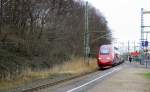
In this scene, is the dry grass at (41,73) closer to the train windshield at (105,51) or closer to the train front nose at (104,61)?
the train front nose at (104,61)

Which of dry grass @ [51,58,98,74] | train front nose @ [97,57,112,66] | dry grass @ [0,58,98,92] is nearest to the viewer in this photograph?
dry grass @ [0,58,98,92]

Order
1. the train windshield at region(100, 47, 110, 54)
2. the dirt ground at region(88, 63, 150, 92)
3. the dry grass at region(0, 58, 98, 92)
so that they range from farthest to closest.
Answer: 1. the train windshield at region(100, 47, 110, 54)
2. the dry grass at region(0, 58, 98, 92)
3. the dirt ground at region(88, 63, 150, 92)

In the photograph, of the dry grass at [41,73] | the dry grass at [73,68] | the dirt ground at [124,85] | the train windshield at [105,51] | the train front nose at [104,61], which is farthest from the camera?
the train windshield at [105,51]

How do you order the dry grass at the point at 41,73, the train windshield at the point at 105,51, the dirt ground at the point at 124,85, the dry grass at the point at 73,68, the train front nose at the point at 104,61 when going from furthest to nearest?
the train windshield at the point at 105,51 < the train front nose at the point at 104,61 < the dry grass at the point at 73,68 < the dry grass at the point at 41,73 < the dirt ground at the point at 124,85

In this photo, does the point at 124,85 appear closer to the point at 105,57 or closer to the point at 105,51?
the point at 105,57

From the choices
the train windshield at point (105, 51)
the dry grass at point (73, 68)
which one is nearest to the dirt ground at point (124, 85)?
the dry grass at point (73, 68)

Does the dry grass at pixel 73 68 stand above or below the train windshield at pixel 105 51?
below

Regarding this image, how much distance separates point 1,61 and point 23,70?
271cm

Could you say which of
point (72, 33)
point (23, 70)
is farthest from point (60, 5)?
point (23, 70)

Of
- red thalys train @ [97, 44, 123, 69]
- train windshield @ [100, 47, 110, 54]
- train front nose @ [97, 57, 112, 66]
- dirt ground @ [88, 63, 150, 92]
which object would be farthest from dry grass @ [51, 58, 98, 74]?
dirt ground @ [88, 63, 150, 92]

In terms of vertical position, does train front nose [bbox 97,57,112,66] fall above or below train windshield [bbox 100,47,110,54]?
below

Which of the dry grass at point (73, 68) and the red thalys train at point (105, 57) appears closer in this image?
the dry grass at point (73, 68)

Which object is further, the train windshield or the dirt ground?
the train windshield

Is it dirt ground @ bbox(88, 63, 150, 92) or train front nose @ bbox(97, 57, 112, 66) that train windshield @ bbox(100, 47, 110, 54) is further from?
dirt ground @ bbox(88, 63, 150, 92)
